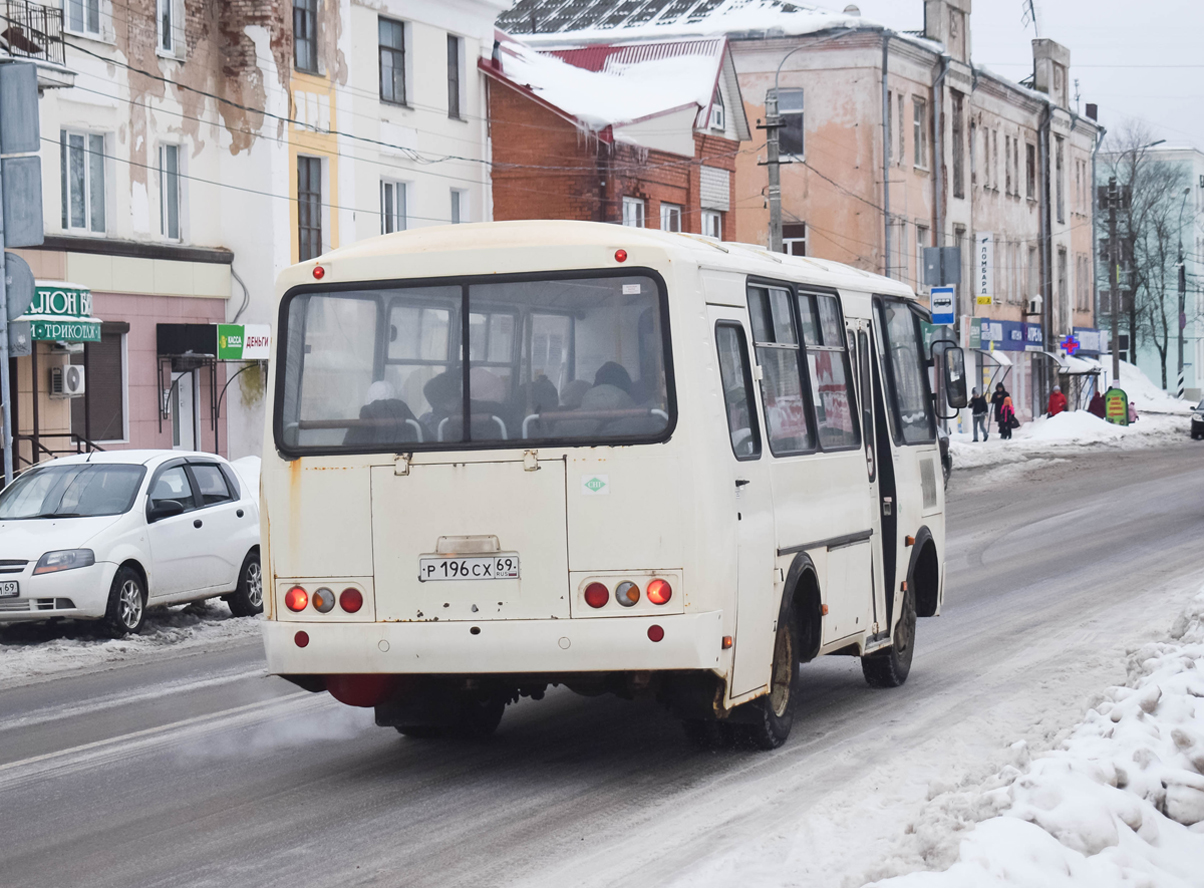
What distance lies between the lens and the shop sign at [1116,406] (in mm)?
60375

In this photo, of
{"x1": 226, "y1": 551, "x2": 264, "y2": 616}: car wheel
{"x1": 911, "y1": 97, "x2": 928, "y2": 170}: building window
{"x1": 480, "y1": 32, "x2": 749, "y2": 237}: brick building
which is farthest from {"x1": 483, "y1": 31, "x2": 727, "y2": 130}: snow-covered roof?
{"x1": 226, "y1": 551, "x2": 264, "y2": 616}: car wheel

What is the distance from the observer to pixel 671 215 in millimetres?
42750

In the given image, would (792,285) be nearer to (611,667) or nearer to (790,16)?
(611,667)

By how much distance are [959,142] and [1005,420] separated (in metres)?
12.7

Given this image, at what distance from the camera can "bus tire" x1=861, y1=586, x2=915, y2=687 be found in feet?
36.4

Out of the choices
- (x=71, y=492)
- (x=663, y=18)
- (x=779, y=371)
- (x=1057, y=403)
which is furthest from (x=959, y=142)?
(x=779, y=371)

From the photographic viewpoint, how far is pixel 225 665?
1305cm

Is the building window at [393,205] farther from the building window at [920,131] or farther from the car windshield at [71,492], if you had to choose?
the building window at [920,131]

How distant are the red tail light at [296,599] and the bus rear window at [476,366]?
0.66 m

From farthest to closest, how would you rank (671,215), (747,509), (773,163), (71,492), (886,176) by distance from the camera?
(886,176)
(671,215)
(773,163)
(71,492)
(747,509)

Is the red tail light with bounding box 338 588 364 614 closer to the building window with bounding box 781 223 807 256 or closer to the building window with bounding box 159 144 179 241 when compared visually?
the building window with bounding box 159 144 179 241

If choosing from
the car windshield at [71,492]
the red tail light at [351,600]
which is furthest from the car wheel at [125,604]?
the red tail light at [351,600]

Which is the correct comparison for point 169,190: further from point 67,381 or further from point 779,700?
point 779,700

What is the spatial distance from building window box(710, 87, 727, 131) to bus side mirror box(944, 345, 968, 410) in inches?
1320
